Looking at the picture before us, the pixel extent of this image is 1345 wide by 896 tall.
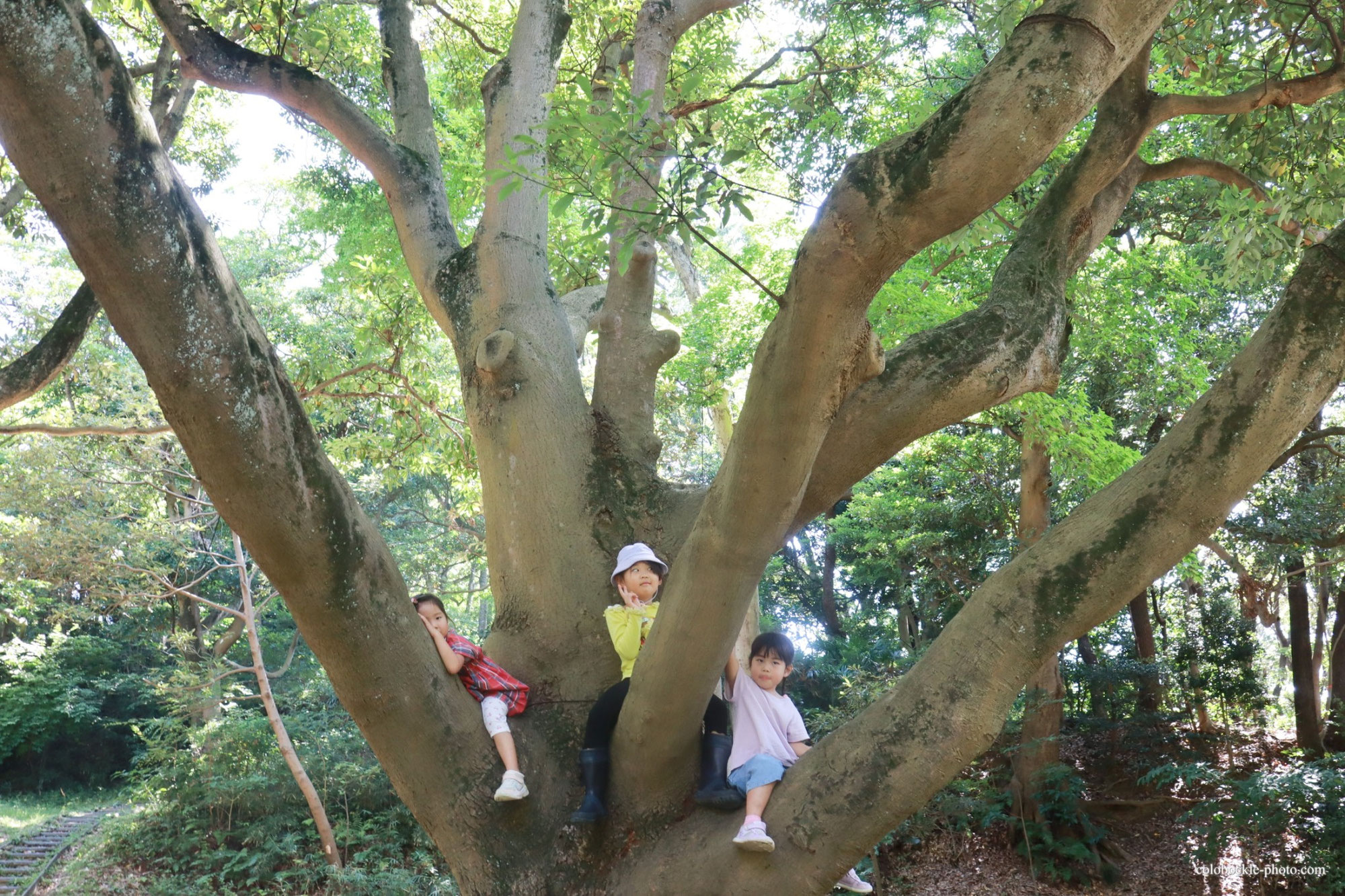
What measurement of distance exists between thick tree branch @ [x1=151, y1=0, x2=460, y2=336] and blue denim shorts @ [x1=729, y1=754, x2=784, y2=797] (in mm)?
2577

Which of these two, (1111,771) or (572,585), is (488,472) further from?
(1111,771)

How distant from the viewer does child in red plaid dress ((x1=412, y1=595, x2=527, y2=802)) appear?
2945 mm

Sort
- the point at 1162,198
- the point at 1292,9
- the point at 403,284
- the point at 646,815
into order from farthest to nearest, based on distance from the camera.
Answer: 1. the point at 1162,198
2. the point at 403,284
3. the point at 1292,9
4. the point at 646,815

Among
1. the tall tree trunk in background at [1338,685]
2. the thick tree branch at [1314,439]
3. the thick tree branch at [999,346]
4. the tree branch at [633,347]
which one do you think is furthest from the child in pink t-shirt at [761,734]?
the tall tree trunk in background at [1338,685]

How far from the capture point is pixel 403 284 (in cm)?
791

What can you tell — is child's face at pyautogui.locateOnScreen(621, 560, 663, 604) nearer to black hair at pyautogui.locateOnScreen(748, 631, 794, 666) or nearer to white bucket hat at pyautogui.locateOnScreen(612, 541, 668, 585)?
white bucket hat at pyautogui.locateOnScreen(612, 541, 668, 585)

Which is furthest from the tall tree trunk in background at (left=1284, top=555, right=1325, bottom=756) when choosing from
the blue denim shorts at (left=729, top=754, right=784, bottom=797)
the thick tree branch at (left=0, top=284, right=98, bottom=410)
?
the thick tree branch at (left=0, top=284, right=98, bottom=410)

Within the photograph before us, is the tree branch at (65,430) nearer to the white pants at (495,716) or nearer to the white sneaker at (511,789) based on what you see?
the white pants at (495,716)

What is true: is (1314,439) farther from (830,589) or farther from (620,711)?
(830,589)

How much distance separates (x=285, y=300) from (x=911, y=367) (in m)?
15.8

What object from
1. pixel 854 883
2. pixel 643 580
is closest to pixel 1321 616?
pixel 854 883

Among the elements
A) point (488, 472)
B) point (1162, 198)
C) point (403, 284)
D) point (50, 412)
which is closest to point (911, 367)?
point (488, 472)

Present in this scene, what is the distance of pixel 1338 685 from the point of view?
33.8ft

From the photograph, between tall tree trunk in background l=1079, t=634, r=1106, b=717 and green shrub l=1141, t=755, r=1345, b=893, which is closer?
green shrub l=1141, t=755, r=1345, b=893
